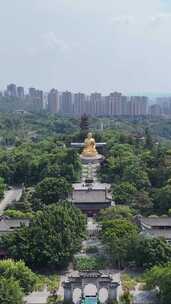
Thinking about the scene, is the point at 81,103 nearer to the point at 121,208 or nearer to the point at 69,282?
the point at 121,208

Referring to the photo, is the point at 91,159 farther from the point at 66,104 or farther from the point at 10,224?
the point at 66,104

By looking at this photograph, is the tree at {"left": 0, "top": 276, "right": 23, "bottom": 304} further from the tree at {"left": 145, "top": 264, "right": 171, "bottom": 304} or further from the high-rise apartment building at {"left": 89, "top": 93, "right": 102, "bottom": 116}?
the high-rise apartment building at {"left": 89, "top": 93, "right": 102, "bottom": 116}

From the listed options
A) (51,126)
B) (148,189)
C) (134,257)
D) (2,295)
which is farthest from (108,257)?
(51,126)

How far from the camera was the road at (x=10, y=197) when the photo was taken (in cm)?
4618

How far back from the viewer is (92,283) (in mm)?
27656

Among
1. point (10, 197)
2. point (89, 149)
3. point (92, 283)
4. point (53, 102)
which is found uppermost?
point (89, 149)

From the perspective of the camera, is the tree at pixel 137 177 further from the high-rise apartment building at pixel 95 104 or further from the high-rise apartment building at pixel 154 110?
the high-rise apartment building at pixel 154 110

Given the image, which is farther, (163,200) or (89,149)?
(89,149)

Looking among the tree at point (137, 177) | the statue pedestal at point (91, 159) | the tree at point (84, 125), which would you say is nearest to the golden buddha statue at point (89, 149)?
the statue pedestal at point (91, 159)

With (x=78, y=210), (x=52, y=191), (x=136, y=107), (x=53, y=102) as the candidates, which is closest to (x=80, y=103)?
(x=53, y=102)

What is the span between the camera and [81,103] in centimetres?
15912

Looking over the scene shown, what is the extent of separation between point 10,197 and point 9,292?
24.7m

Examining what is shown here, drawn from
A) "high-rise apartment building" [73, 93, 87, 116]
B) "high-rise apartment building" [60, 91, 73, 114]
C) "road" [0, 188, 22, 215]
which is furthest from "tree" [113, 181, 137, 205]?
"high-rise apartment building" [60, 91, 73, 114]

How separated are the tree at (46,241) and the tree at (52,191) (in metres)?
9.66
